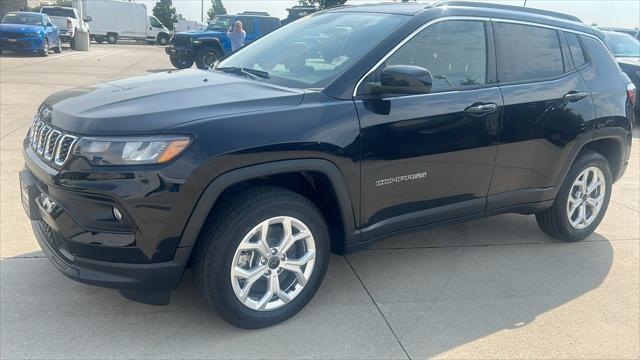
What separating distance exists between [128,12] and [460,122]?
121 feet

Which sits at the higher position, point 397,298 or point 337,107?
point 337,107

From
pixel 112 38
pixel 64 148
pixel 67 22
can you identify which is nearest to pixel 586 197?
pixel 64 148

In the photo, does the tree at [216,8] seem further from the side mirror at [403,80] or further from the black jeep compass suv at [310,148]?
the side mirror at [403,80]

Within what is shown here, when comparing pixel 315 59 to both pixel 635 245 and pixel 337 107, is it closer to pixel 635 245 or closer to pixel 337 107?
pixel 337 107

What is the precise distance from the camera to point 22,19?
1984 centimetres

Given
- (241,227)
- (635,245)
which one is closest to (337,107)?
(241,227)

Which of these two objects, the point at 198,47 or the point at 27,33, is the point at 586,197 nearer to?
the point at 198,47

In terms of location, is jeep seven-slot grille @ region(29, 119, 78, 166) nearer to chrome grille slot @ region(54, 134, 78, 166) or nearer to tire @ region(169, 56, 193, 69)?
chrome grille slot @ region(54, 134, 78, 166)

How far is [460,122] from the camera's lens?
138 inches

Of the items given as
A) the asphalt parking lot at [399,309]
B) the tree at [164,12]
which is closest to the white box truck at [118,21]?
the tree at [164,12]

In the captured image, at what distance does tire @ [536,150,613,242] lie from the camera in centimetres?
434

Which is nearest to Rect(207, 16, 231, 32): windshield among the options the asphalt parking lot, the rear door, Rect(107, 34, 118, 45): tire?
the asphalt parking lot

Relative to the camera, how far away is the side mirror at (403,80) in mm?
3008

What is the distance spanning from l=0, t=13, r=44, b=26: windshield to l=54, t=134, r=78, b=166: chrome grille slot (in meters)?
20.1
